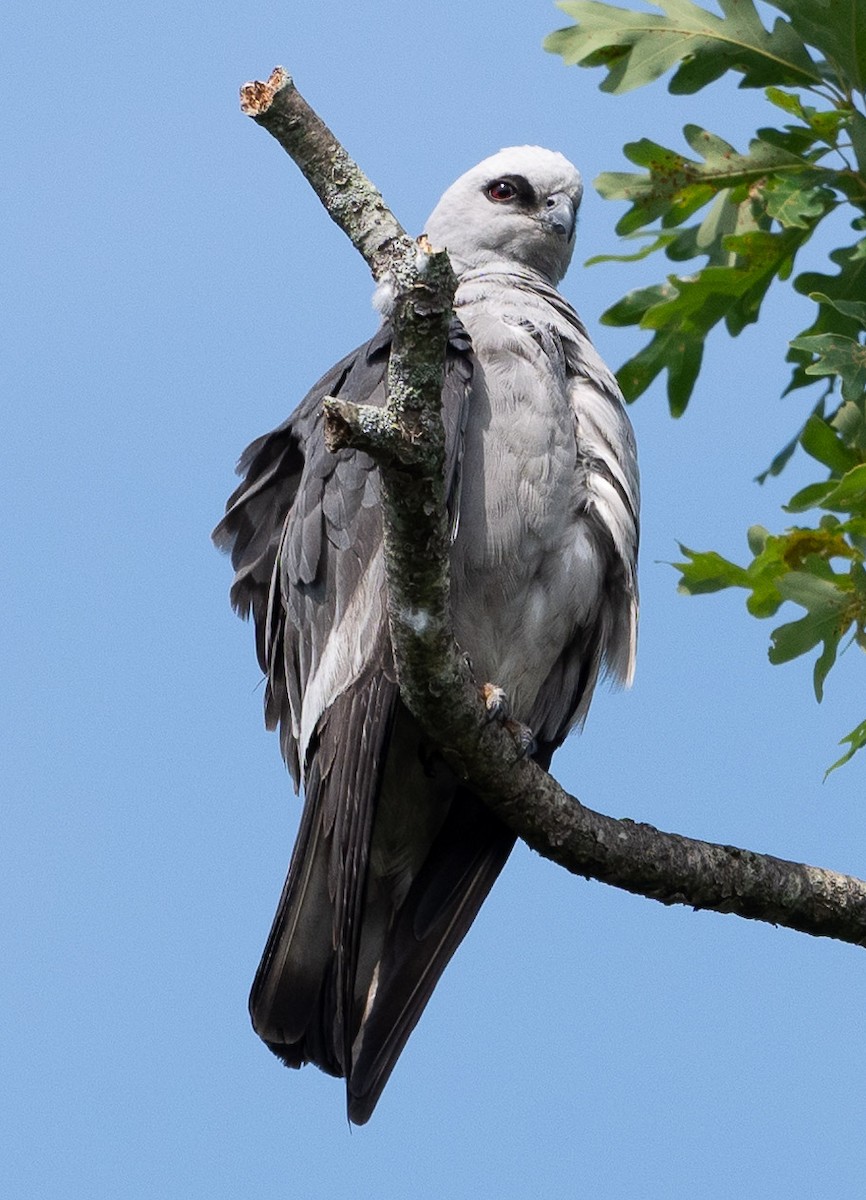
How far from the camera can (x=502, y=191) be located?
214 inches

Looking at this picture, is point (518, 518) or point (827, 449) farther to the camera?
point (518, 518)

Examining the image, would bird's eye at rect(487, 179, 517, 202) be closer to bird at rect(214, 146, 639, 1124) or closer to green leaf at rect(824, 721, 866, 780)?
bird at rect(214, 146, 639, 1124)

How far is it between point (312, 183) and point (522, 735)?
4.71 ft

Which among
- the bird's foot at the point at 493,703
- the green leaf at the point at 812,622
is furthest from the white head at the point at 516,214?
the bird's foot at the point at 493,703

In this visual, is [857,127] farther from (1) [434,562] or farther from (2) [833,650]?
(1) [434,562]

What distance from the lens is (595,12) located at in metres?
4.00

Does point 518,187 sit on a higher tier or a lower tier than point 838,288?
higher

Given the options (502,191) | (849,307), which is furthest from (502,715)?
(502,191)

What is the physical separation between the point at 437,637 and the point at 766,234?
5.40 feet

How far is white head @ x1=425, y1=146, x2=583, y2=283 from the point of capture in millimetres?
5320

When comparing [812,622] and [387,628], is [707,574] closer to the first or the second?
[812,622]

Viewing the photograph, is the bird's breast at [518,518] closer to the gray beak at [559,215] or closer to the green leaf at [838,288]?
the green leaf at [838,288]

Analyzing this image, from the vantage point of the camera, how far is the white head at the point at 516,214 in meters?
5.32

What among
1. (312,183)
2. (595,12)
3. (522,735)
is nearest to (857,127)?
(595,12)
